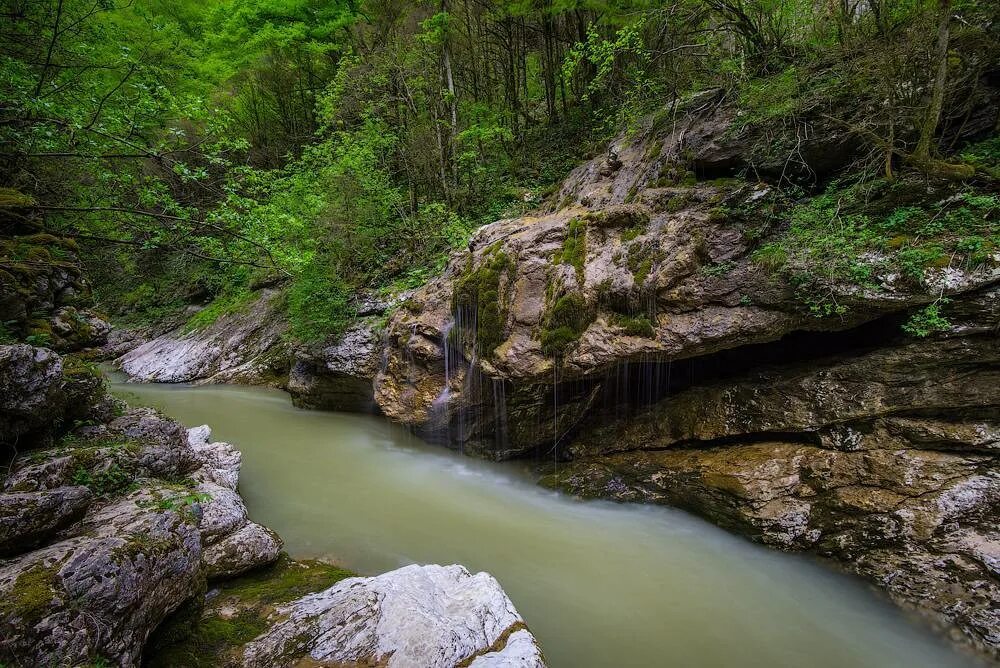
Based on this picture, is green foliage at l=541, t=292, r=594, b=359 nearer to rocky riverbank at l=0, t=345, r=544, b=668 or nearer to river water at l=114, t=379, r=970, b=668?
river water at l=114, t=379, r=970, b=668

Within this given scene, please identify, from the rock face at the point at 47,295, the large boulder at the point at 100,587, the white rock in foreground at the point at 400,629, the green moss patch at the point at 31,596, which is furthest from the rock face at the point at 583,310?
the green moss patch at the point at 31,596

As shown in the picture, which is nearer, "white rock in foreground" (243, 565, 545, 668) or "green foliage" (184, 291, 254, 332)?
"white rock in foreground" (243, 565, 545, 668)

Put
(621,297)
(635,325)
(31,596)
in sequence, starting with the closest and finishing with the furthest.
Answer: (31,596) → (635,325) → (621,297)

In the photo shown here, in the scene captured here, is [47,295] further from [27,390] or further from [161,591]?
[161,591]

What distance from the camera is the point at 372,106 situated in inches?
478

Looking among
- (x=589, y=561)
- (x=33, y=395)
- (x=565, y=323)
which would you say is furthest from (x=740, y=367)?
(x=33, y=395)

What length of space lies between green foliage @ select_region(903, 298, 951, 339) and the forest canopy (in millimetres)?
1481

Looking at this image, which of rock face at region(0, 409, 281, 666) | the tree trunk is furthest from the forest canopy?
rock face at region(0, 409, 281, 666)

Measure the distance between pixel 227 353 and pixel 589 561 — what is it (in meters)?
14.1

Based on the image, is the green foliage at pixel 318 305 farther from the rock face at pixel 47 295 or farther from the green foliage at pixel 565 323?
the green foliage at pixel 565 323

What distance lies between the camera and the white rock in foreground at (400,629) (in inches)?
110

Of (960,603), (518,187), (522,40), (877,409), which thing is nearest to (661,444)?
(877,409)

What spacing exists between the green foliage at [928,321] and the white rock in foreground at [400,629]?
460 centimetres

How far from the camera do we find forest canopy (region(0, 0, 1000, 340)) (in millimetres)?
4457
